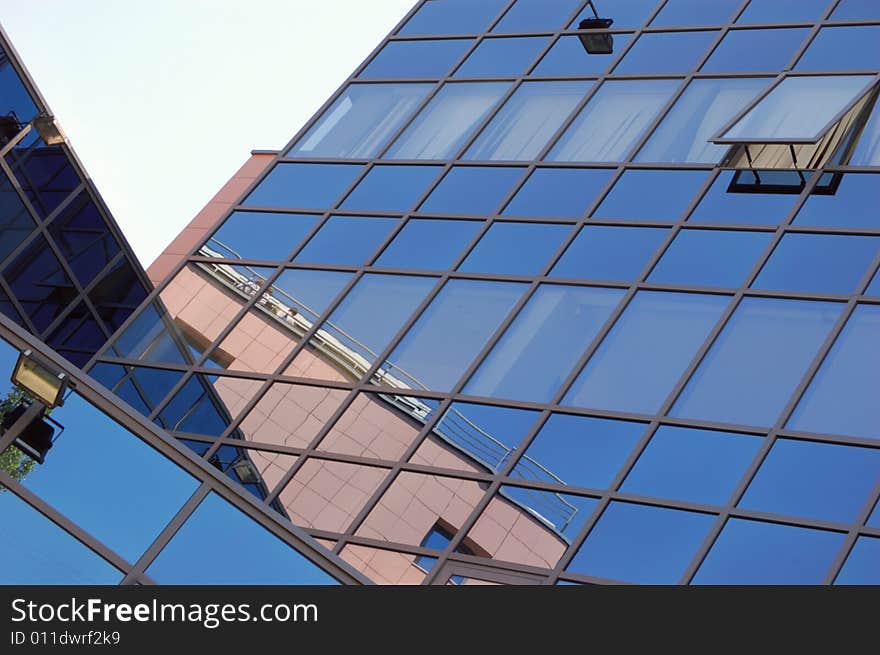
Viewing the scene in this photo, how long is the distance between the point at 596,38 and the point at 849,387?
10.7m

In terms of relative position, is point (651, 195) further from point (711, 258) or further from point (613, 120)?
point (613, 120)

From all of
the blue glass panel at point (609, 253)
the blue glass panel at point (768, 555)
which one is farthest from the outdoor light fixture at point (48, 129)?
the blue glass panel at point (768, 555)

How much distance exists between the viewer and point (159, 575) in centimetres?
1432

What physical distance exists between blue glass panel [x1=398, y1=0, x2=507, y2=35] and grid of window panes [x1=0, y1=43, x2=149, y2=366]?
836cm

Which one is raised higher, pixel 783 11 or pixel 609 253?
pixel 783 11

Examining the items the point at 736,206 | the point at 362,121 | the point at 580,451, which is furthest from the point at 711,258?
the point at 362,121

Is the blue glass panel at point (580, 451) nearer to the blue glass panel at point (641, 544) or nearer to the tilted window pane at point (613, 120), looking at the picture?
the blue glass panel at point (641, 544)

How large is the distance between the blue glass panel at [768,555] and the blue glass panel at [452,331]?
5433 mm

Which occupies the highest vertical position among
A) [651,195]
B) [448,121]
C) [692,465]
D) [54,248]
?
[448,121]

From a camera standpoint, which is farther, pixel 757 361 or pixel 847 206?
pixel 847 206

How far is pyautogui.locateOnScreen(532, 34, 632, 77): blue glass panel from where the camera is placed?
87.4 feet

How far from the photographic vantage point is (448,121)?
26.7 metres

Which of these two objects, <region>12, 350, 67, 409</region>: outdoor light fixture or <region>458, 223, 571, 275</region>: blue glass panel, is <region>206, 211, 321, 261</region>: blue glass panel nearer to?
<region>458, 223, 571, 275</region>: blue glass panel
